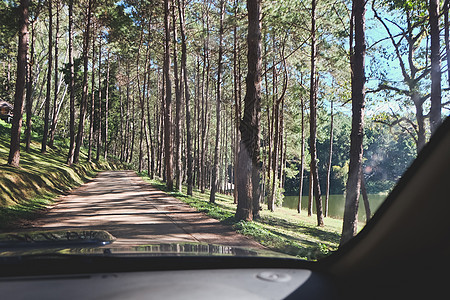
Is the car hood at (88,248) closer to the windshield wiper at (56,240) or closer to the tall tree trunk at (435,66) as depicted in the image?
the windshield wiper at (56,240)

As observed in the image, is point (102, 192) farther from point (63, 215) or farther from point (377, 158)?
point (377, 158)

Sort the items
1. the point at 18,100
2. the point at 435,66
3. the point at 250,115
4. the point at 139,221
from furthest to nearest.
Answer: the point at 18,100, the point at 250,115, the point at 139,221, the point at 435,66

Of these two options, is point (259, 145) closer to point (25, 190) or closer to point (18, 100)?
point (25, 190)

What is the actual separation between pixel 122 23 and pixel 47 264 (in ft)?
85.4

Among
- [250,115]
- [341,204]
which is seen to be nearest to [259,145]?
[250,115]

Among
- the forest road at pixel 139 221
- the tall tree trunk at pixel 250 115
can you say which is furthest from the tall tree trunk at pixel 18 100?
the tall tree trunk at pixel 250 115

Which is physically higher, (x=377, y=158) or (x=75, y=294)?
(x=377, y=158)

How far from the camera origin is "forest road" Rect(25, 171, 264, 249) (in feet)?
24.4

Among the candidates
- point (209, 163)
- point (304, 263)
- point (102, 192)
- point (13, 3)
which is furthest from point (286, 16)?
point (209, 163)

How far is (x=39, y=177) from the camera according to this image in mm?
13883

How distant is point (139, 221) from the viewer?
30.3ft

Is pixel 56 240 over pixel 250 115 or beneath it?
beneath

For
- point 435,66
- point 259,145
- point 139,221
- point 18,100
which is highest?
point 18,100

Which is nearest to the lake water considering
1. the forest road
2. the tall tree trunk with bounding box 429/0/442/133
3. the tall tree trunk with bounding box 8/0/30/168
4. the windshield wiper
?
the tall tree trunk with bounding box 429/0/442/133
